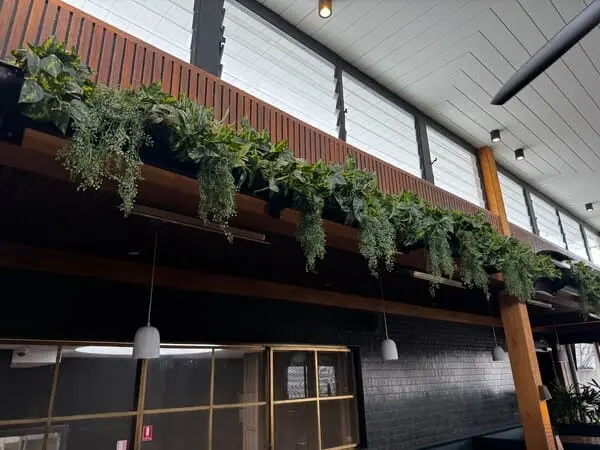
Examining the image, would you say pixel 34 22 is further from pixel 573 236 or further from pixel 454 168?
pixel 573 236

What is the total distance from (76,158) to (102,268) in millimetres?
1831

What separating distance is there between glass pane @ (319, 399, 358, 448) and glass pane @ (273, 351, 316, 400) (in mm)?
326

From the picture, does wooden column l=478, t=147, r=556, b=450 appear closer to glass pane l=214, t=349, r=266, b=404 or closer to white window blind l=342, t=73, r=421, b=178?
white window blind l=342, t=73, r=421, b=178

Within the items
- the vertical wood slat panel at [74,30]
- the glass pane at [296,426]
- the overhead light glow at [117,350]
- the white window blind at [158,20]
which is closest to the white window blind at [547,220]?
the glass pane at [296,426]

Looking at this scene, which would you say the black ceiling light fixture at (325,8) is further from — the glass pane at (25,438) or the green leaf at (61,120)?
the glass pane at (25,438)

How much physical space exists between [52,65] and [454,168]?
695cm

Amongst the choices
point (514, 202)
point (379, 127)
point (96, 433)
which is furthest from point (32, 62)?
point (514, 202)

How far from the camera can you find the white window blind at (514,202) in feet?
29.5

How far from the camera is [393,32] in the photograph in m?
5.21

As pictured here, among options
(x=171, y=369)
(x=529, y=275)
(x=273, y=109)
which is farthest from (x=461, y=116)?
(x=171, y=369)

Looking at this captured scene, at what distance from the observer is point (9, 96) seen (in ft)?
5.11

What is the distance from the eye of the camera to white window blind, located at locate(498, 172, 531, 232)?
29.5 feet

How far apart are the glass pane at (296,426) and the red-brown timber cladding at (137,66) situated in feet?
8.96

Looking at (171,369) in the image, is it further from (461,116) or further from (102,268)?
(461,116)
